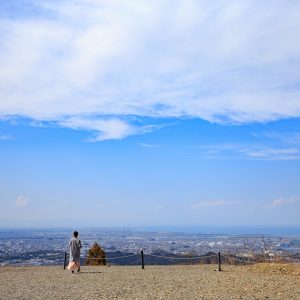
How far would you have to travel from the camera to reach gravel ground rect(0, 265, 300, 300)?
13523 millimetres

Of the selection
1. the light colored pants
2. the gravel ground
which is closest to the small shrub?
the gravel ground

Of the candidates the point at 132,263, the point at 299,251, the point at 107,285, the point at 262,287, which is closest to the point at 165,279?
the point at 107,285

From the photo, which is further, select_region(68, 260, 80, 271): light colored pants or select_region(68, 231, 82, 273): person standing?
select_region(68, 260, 80, 271): light colored pants

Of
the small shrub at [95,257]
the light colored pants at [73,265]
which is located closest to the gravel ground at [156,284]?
the light colored pants at [73,265]

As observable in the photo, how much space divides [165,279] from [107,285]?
2348mm

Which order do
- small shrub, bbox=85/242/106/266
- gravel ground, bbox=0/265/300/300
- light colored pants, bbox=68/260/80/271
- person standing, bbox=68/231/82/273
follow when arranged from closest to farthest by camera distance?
gravel ground, bbox=0/265/300/300
person standing, bbox=68/231/82/273
light colored pants, bbox=68/260/80/271
small shrub, bbox=85/242/106/266

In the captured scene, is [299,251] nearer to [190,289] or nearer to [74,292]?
[190,289]

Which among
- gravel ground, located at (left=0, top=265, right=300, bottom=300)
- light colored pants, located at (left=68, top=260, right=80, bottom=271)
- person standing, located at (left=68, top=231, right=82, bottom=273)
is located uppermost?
person standing, located at (left=68, top=231, right=82, bottom=273)

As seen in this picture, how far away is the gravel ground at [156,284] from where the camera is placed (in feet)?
44.4

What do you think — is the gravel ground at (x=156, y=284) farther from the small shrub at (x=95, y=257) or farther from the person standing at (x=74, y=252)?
the small shrub at (x=95, y=257)

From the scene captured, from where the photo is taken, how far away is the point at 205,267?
22.0m

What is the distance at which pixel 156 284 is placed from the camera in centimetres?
1566

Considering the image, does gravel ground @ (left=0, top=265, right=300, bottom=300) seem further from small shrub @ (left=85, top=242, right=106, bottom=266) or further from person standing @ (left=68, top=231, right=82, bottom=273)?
small shrub @ (left=85, top=242, right=106, bottom=266)

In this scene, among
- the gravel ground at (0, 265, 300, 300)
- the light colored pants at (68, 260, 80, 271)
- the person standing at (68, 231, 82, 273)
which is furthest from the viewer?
the light colored pants at (68, 260, 80, 271)
